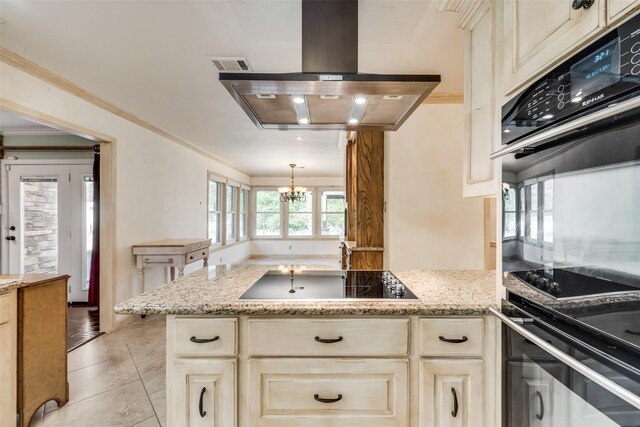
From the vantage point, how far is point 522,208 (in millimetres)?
1030

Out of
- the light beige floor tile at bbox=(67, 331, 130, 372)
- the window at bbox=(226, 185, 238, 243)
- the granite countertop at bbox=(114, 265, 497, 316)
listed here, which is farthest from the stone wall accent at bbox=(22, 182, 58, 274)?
the granite countertop at bbox=(114, 265, 497, 316)

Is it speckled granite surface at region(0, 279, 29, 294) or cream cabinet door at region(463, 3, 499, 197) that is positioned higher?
cream cabinet door at region(463, 3, 499, 197)

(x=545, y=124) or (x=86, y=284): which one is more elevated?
(x=545, y=124)

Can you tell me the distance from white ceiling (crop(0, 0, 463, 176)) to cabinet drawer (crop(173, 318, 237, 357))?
5.44ft

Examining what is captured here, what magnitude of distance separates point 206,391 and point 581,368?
1.30m

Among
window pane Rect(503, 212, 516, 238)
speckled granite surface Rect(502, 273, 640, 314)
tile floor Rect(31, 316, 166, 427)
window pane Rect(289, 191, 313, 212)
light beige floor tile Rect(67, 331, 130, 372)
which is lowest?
tile floor Rect(31, 316, 166, 427)

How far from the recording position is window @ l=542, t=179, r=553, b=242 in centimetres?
88

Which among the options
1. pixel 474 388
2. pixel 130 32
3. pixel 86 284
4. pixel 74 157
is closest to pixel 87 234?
pixel 86 284

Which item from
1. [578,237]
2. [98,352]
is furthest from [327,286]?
[98,352]

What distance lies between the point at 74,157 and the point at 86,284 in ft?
5.93

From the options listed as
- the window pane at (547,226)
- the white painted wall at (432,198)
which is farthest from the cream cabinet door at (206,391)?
the white painted wall at (432,198)

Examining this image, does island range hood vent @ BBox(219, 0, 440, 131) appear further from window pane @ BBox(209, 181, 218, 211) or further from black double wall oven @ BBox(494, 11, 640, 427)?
window pane @ BBox(209, 181, 218, 211)

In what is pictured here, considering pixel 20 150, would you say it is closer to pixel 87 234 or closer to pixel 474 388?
pixel 87 234

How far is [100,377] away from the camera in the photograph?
97.3 inches
